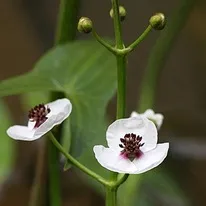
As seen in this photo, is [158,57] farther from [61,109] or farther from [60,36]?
[61,109]

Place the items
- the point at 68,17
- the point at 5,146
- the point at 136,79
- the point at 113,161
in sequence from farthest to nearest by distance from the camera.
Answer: the point at 136,79 < the point at 5,146 < the point at 68,17 < the point at 113,161

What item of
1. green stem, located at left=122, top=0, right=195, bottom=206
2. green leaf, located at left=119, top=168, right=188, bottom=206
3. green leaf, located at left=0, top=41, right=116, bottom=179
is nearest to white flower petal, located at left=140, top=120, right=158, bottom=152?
green leaf, located at left=0, top=41, right=116, bottom=179

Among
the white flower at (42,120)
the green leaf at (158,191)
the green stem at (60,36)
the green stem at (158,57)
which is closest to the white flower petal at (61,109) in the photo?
the white flower at (42,120)

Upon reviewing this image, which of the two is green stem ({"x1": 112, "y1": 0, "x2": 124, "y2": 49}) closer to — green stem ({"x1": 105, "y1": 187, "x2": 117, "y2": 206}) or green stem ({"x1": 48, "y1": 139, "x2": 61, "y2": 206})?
green stem ({"x1": 105, "y1": 187, "x2": 117, "y2": 206})

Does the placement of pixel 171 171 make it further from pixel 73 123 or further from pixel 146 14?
pixel 73 123

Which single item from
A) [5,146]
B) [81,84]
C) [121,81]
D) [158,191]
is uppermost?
[121,81]

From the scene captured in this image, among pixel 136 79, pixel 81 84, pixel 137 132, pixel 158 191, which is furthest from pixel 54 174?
pixel 136 79
